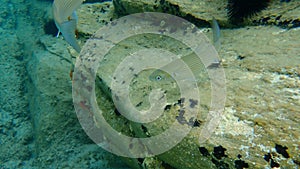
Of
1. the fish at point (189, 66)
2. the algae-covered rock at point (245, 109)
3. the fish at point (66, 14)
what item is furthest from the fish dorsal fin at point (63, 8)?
the fish at point (189, 66)

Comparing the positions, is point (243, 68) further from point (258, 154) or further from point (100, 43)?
point (100, 43)

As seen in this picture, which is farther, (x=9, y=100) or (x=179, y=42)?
(x=9, y=100)

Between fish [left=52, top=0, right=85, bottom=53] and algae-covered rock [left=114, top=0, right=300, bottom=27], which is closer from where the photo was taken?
fish [left=52, top=0, right=85, bottom=53]

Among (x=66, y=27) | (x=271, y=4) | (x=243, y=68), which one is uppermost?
(x=271, y=4)

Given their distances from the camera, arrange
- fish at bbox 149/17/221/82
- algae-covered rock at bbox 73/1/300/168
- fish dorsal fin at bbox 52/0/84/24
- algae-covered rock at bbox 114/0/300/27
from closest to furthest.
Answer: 1. algae-covered rock at bbox 73/1/300/168
2. fish dorsal fin at bbox 52/0/84/24
3. fish at bbox 149/17/221/82
4. algae-covered rock at bbox 114/0/300/27

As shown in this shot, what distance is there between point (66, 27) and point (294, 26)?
89.1 inches

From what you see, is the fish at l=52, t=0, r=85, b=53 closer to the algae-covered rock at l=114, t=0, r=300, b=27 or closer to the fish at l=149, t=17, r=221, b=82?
the fish at l=149, t=17, r=221, b=82

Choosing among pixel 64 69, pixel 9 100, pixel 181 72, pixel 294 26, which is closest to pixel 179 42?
pixel 181 72

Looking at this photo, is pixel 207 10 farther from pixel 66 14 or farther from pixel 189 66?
pixel 66 14

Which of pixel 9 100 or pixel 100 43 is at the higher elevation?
pixel 100 43

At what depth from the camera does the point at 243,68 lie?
79.4 inches

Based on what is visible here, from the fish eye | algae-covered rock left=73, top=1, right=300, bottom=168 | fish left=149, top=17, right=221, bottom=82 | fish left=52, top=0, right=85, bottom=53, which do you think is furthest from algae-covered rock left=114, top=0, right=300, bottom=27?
fish left=52, top=0, right=85, bottom=53

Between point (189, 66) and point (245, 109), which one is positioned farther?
point (189, 66)

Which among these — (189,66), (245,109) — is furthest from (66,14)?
(245,109)
